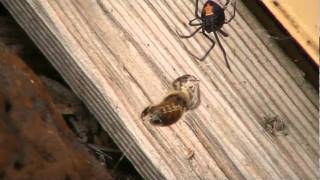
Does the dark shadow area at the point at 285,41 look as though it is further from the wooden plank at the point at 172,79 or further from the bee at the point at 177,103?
the bee at the point at 177,103

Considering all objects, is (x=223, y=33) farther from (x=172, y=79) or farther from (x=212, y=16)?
(x=172, y=79)

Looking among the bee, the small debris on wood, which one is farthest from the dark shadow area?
the bee

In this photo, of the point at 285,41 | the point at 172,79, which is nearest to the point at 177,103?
the point at 172,79

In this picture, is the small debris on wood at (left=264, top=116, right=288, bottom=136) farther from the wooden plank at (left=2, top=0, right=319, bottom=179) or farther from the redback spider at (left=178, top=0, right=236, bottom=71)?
the redback spider at (left=178, top=0, right=236, bottom=71)

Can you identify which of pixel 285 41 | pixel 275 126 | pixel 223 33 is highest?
pixel 223 33

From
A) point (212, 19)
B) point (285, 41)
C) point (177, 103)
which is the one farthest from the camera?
point (212, 19)

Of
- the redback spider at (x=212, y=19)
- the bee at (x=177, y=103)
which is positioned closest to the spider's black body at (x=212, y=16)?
the redback spider at (x=212, y=19)

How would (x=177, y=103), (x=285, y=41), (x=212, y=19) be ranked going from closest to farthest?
1. (x=177, y=103)
2. (x=285, y=41)
3. (x=212, y=19)

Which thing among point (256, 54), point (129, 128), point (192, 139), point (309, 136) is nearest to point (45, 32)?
point (129, 128)
